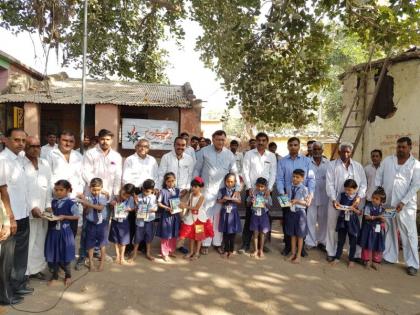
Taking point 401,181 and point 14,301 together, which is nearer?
point 14,301

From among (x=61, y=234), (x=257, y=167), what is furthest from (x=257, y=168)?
(x=61, y=234)

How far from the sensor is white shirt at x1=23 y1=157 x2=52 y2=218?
3830 mm

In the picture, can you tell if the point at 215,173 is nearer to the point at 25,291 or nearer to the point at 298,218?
the point at 298,218

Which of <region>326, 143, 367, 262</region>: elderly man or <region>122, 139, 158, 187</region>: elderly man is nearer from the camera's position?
<region>122, 139, 158, 187</region>: elderly man

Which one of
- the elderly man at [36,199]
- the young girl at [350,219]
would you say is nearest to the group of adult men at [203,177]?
the elderly man at [36,199]

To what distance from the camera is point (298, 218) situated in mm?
5125

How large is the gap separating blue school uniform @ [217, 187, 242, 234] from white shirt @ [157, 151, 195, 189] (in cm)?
59

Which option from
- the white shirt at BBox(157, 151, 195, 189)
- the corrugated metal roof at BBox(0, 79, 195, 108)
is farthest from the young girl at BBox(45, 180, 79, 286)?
the corrugated metal roof at BBox(0, 79, 195, 108)

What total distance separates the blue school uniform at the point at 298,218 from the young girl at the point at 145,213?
1958mm

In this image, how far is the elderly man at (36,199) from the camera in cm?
386

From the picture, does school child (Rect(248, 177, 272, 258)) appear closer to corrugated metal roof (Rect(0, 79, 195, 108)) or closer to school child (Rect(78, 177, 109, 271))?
school child (Rect(78, 177, 109, 271))

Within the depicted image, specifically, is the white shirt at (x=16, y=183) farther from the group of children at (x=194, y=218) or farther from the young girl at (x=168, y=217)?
the young girl at (x=168, y=217)

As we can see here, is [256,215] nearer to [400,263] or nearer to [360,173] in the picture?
[360,173]

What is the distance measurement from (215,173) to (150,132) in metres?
6.30
